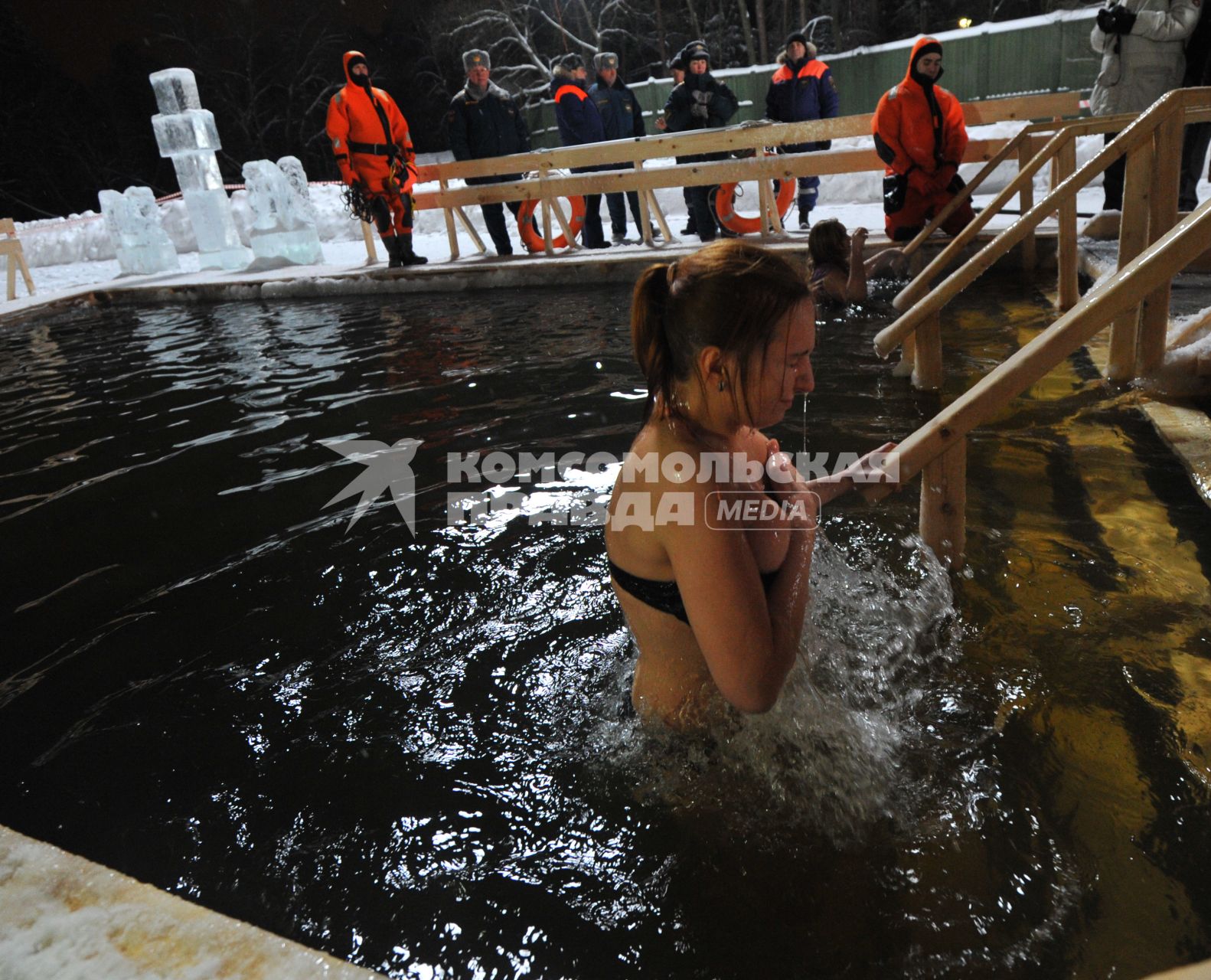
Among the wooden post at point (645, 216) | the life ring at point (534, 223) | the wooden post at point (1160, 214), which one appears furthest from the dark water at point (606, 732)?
the life ring at point (534, 223)

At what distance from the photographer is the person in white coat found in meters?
6.66

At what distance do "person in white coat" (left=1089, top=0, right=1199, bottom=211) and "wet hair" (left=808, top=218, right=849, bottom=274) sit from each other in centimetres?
234

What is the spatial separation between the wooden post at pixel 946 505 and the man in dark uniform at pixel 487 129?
893 centimetres

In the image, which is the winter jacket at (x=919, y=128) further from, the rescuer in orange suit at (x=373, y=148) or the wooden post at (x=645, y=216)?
the rescuer in orange suit at (x=373, y=148)

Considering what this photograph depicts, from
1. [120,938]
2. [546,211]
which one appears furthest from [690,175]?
[120,938]

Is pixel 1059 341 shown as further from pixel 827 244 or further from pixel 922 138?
pixel 922 138

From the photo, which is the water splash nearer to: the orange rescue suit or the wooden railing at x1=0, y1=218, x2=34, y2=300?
the orange rescue suit

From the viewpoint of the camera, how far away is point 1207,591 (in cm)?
253

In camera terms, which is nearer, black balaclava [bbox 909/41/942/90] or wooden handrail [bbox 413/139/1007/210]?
black balaclava [bbox 909/41/942/90]

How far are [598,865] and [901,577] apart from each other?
1.53 m

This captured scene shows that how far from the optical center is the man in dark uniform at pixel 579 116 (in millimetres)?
10938

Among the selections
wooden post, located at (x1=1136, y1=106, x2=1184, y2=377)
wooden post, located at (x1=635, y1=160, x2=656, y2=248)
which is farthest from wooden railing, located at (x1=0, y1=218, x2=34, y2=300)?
wooden post, located at (x1=1136, y1=106, x2=1184, y2=377)

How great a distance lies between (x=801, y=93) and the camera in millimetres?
10445

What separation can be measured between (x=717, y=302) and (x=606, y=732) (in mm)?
1304
